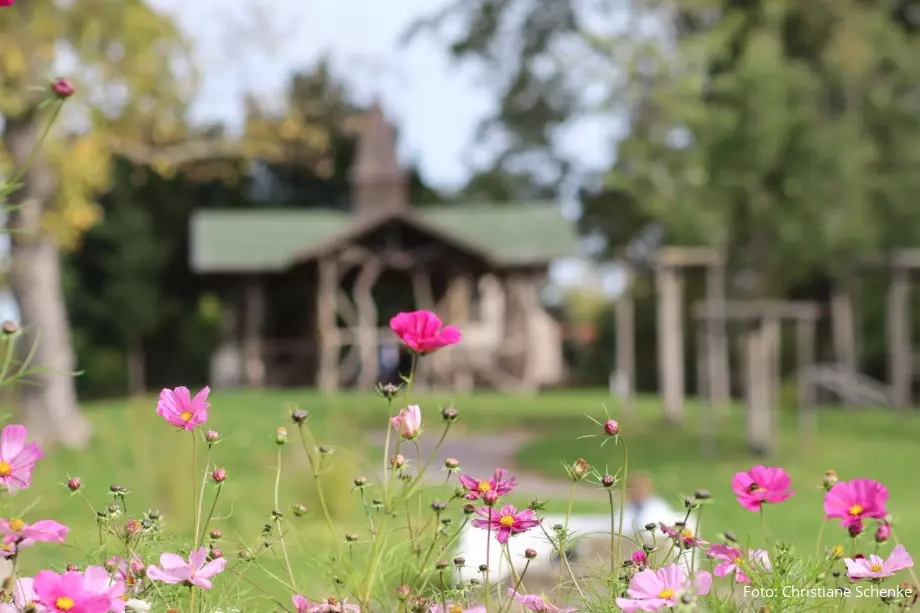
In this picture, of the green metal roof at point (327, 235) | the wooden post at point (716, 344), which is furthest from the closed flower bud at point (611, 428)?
the green metal roof at point (327, 235)

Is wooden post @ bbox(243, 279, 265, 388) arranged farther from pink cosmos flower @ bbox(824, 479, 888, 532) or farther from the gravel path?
pink cosmos flower @ bbox(824, 479, 888, 532)

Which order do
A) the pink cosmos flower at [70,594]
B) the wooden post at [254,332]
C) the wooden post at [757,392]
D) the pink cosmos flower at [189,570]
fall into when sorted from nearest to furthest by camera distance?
the pink cosmos flower at [70,594] < the pink cosmos flower at [189,570] < the wooden post at [757,392] < the wooden post at [254,332]

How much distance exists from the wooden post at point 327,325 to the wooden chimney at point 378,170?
232cm

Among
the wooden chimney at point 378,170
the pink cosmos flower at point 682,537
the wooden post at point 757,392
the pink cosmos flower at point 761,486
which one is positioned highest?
the wooden chimney at point 378,170

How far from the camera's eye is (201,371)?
28547mm

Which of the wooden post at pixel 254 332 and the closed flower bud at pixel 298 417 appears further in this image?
the wooden post at pixel 254 332

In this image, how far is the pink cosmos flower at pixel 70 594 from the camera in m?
1.29

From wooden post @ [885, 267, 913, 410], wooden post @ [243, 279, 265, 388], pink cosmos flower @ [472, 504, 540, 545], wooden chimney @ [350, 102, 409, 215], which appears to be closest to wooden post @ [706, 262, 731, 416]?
wooden post @ [885, 267, 913, 410]

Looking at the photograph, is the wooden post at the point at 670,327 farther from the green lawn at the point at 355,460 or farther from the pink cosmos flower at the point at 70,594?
the pink cosmos flower at the point at 70,594

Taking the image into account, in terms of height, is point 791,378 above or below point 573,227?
below

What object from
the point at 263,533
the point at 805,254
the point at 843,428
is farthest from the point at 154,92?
the point at 263,533

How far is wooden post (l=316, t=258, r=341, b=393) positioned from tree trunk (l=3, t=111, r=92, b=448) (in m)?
9.42

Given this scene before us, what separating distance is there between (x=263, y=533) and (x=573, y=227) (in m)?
24.6

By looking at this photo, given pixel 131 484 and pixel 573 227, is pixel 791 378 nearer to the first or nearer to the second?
pixel 573 227
